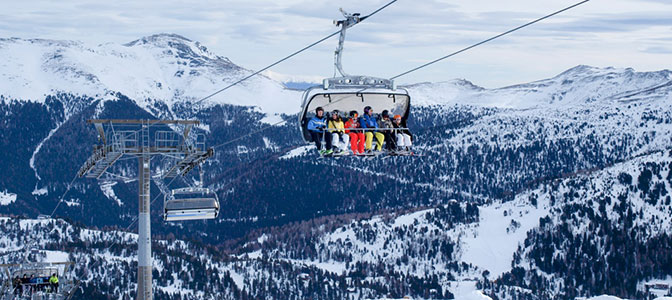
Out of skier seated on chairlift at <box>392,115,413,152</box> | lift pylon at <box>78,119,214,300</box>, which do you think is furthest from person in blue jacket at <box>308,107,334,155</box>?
lift pylon at <box>78,119,214,300</box>

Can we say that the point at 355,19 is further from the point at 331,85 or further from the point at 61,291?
the point at 61,291

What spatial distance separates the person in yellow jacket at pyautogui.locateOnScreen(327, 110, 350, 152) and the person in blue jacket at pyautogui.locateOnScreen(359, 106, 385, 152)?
1.17m

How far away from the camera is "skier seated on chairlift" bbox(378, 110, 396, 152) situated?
58.8 meters

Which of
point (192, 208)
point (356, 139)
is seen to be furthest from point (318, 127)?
point (192, 208)

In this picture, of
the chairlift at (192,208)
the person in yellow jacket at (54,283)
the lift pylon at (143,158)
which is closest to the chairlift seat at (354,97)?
the lift pylon at (143,158)

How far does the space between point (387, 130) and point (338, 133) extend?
113 inches

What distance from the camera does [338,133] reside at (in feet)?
189

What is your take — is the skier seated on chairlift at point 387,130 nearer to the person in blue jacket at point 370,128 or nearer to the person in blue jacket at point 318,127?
the person in blue jacket at point 370,128

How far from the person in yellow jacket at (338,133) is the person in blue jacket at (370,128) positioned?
1.17m

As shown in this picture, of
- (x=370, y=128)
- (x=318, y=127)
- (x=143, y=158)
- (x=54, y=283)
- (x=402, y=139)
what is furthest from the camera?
(x=54, y=283)

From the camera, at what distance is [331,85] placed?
55938mm

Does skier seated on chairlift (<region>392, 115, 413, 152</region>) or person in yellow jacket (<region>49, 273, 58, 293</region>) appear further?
person in yellow jacket (<region>49, 273, 58, 293</region>)

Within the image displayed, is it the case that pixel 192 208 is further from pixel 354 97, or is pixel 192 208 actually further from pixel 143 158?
pixel 354 97

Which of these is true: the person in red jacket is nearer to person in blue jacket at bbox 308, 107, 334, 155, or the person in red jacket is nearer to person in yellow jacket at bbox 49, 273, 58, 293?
person in blue jacket at bbox 308, 107, 334, 155
